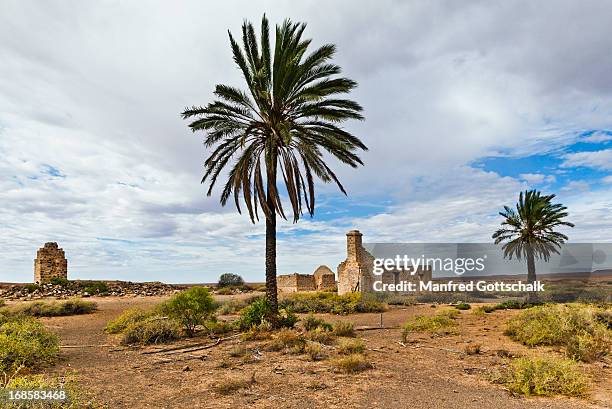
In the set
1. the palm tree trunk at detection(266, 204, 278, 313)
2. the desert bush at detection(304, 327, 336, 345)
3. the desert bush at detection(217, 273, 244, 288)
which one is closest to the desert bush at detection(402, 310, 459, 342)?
the desert bush at detection(304, 327, 336, 345)

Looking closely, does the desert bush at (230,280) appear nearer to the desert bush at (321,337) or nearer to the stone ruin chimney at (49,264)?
the stone ruin chimney at (49,264)

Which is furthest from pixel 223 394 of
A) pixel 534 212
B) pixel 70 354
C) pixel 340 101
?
pixel 534 212

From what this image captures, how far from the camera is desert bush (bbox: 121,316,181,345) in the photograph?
11922 millimetres

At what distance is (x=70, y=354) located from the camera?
10.5m

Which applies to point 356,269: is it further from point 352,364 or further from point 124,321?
point 352,364

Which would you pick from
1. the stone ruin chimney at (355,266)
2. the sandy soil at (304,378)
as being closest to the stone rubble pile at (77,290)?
the stone ruin chimney at (355,266)

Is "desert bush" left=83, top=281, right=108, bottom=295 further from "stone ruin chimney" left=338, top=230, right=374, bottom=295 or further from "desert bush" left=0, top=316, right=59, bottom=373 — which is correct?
"desert bush" left=0, top=316, right=59, bottom=373

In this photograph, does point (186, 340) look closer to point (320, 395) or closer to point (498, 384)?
point (320, 395)

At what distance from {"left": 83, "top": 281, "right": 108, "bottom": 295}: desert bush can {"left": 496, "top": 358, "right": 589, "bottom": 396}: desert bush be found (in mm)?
28595

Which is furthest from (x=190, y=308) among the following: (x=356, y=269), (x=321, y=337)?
(x=356, y=269)

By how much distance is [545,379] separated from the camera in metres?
7.19

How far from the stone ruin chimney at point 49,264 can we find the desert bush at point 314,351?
26.7 meters

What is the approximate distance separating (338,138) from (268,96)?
268 cm

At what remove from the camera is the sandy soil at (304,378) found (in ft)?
21.6
